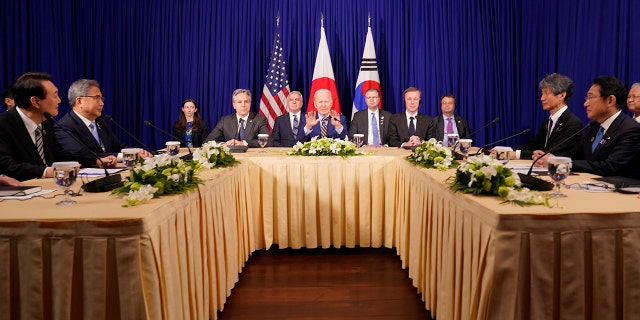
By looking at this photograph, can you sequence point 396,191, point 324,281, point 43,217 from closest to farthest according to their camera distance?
point 43,217 → point 324,281 → point 396,191

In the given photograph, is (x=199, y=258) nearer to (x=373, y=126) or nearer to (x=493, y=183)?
(x=493, y=183)

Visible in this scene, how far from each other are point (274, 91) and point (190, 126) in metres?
1.12

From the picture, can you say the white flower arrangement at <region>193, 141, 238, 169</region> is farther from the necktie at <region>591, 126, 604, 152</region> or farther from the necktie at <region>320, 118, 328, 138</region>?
the necktie at <region>591, 126, 604, 152</region>

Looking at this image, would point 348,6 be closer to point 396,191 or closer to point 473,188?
point 396,191

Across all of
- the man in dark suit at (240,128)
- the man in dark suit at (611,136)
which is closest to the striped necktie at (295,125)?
the man in dark suit at (240,128)

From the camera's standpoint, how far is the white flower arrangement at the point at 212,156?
2922 mm

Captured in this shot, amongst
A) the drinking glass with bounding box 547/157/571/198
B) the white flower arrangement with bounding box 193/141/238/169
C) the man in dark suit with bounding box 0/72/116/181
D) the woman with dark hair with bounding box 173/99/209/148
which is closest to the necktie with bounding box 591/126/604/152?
the drinking glass with bounding box 547/157/571/198

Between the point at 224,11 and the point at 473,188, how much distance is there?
17.7 ft

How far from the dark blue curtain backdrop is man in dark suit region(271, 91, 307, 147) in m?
1.61

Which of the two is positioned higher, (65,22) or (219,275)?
(65,22)

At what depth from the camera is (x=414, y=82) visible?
6.67 metres

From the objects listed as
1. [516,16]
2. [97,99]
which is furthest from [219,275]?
[516,16]

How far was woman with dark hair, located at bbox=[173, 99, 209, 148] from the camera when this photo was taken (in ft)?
19.6

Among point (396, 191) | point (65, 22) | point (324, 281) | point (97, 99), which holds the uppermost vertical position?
point (65, 22)
